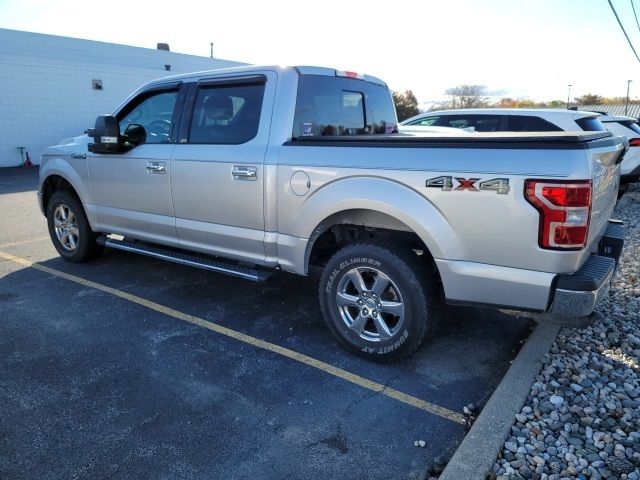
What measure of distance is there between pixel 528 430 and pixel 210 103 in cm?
357

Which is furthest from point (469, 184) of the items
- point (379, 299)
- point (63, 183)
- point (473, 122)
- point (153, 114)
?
point (473, 122)

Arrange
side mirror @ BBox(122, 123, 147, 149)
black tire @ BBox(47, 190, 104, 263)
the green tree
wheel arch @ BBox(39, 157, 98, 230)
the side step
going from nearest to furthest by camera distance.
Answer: the side step < side mirror @ BBox(122, 123, 147, 149) < wheel arch @ BBox(39, 157, 98, 230) < black tire @ BBox(47, 190, 104, 263) < the green tree

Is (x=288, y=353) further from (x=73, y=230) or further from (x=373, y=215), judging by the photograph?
(x=73, y=230)

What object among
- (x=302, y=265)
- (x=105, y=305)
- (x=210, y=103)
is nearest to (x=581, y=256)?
(x=302, y=265)

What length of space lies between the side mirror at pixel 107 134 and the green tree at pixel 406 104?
26.5m

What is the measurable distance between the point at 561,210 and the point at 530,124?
5.79m

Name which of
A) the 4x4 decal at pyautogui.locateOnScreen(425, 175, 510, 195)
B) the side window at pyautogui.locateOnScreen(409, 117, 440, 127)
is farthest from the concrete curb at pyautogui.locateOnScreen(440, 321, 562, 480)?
the side window at pyautogui.locateOnScreen(409, 117, 440, 127)

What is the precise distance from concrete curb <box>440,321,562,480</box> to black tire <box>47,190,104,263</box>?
15.5ft

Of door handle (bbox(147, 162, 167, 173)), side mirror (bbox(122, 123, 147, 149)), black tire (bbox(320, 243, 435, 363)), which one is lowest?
black tire (bbox(320, 243, 435, 363))

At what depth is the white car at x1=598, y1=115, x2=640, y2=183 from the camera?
9.71 metres

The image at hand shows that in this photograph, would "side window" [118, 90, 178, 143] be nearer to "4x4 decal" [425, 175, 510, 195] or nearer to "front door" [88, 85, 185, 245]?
"front door" [88, 85, 185, 245]

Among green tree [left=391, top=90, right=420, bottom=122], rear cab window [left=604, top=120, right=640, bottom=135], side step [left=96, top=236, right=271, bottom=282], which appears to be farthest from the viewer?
green tree [left=391, top=90, right=420, bottom=122]

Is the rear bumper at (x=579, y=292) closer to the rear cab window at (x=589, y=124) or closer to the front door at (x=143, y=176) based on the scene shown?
the front door at (x=143, y=176)

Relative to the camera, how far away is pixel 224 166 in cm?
414
